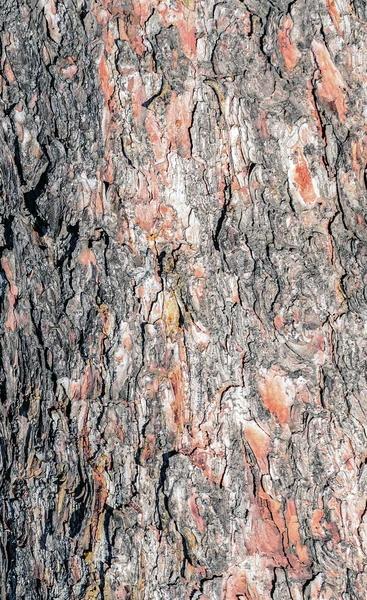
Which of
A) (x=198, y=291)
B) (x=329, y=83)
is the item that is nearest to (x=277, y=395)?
(x=198, y=291)

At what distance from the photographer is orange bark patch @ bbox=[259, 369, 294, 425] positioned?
128cm

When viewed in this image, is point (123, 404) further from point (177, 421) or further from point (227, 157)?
point (227, 157)

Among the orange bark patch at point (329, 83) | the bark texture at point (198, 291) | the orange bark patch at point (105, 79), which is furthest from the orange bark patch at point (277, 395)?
the orange bark patch at point (105, 79)

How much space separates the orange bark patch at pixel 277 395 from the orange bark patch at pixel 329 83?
51 cm

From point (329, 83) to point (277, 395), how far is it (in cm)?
60

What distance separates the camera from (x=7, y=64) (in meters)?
1.42

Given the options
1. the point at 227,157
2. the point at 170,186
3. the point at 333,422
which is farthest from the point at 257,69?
the point at 333,422

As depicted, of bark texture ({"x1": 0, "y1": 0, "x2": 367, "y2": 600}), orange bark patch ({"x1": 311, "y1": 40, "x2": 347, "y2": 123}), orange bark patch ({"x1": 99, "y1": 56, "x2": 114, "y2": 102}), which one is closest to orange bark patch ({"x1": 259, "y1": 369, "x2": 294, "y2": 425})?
bark texture ({"x1": 0, "y1": 0, "x2": 367, "y2": 600})

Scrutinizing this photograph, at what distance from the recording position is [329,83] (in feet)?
4.16

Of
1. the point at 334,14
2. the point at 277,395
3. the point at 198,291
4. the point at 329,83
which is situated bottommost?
the point at 277,395

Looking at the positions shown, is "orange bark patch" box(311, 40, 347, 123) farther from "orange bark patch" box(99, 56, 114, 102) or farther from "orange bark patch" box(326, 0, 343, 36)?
"orange bark patch" box(99, 56, 114, 102)

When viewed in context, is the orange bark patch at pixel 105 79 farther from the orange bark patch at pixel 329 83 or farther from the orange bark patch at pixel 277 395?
the orange bark patch at pixel 277 395

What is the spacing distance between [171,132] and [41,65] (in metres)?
0.32

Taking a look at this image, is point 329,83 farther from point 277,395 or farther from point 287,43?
point 277,395
